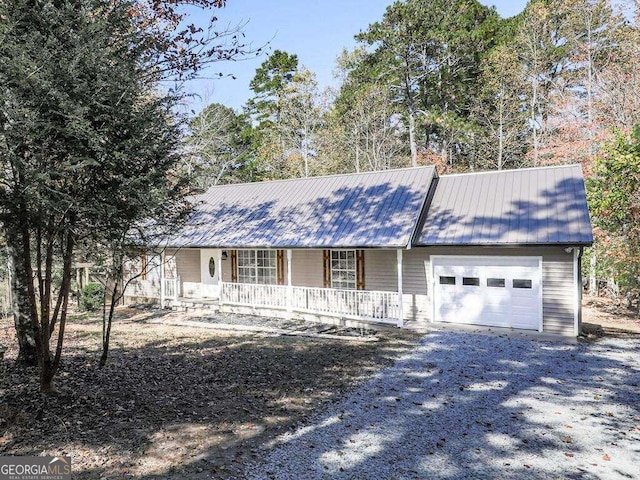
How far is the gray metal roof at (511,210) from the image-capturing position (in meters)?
10.4

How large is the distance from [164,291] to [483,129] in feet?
61.6

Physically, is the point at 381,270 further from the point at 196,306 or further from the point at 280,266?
the point at 196,306

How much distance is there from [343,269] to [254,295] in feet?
10.1

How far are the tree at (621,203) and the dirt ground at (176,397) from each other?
8.42 feet

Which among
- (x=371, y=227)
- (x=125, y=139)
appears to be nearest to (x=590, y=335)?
(x=371, y=227)

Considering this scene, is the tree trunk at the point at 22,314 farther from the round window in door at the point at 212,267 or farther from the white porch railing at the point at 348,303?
the round window in door at the point at 212,267

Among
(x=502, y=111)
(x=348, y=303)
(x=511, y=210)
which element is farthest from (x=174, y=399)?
(x=502, y=111)

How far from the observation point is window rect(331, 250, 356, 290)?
44.1ft

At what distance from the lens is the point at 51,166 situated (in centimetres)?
457

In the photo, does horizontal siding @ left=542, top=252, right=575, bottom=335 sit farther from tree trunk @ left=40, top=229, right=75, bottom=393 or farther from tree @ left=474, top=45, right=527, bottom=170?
tree @ left=474, top=45, right=527, bottom=170

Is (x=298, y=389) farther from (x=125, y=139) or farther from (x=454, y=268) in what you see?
(x=454, y=268)

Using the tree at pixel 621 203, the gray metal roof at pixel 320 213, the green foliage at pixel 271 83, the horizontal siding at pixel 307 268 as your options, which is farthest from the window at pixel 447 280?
the green foliage at pixel 271 83

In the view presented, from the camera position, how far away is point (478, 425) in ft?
17.2

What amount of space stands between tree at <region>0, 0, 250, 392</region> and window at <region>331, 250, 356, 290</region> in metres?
8.38
